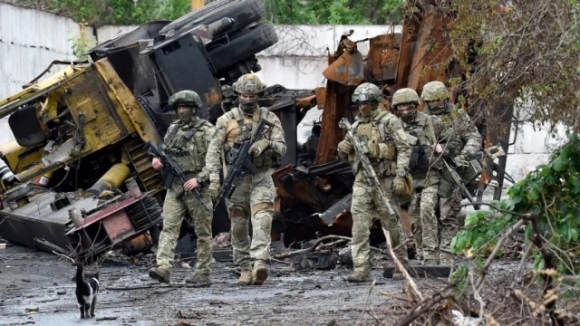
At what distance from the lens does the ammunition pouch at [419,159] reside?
40.3 feet

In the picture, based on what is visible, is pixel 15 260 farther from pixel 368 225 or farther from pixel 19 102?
pixel 368 225

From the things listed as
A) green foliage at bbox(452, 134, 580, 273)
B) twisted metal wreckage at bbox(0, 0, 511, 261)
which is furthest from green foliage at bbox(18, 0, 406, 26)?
green foliage at bbox(452, 134, 580, 273)

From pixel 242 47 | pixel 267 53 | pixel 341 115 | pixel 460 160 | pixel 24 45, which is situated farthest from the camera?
pixel 267 53

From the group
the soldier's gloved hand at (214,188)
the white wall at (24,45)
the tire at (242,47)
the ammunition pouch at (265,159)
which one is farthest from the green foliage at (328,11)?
the soldier's gloved hand at (214,188)

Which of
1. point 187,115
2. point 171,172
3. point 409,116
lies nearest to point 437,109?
point 409,116

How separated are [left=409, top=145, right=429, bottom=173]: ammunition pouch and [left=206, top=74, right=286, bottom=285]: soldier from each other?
1455 mm

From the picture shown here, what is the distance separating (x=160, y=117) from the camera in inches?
630

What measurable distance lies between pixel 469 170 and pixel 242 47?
4897mm

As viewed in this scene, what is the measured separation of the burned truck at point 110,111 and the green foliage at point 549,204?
7.94m

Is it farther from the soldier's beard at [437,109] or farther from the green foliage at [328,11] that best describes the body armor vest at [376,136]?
the green foliage at [328,11]

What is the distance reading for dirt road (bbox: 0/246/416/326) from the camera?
8820mm

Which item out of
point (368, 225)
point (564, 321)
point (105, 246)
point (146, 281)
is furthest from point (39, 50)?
point (564, 321)

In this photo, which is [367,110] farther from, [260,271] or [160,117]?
[160,117]

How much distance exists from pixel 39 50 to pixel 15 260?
32.5 ft
